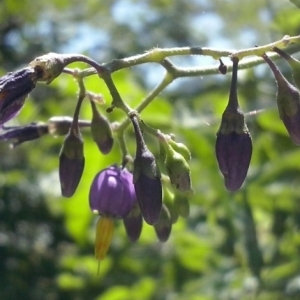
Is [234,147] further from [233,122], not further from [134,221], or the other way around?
[134,221]

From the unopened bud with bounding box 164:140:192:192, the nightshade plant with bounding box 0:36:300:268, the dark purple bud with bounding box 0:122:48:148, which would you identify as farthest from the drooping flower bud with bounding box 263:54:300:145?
the dark purple bud with bounding box 0:122:48:148

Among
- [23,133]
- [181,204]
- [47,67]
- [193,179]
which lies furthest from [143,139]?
[193,179]

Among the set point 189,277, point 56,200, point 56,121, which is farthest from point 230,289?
point 56,200

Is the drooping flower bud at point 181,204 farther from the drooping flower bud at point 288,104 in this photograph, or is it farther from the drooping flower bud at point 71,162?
the drooping flower bud at point 288,104

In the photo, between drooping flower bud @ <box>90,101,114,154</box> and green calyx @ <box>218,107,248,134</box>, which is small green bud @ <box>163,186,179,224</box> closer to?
drooping flower bud @ <box>90,101,114,154</box>

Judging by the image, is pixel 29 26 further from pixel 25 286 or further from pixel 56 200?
pixel 25 286

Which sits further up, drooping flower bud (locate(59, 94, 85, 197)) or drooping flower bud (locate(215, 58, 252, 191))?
drooping flower bud (locate(59, 94, 85, 197))

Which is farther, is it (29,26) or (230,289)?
(29,26)
